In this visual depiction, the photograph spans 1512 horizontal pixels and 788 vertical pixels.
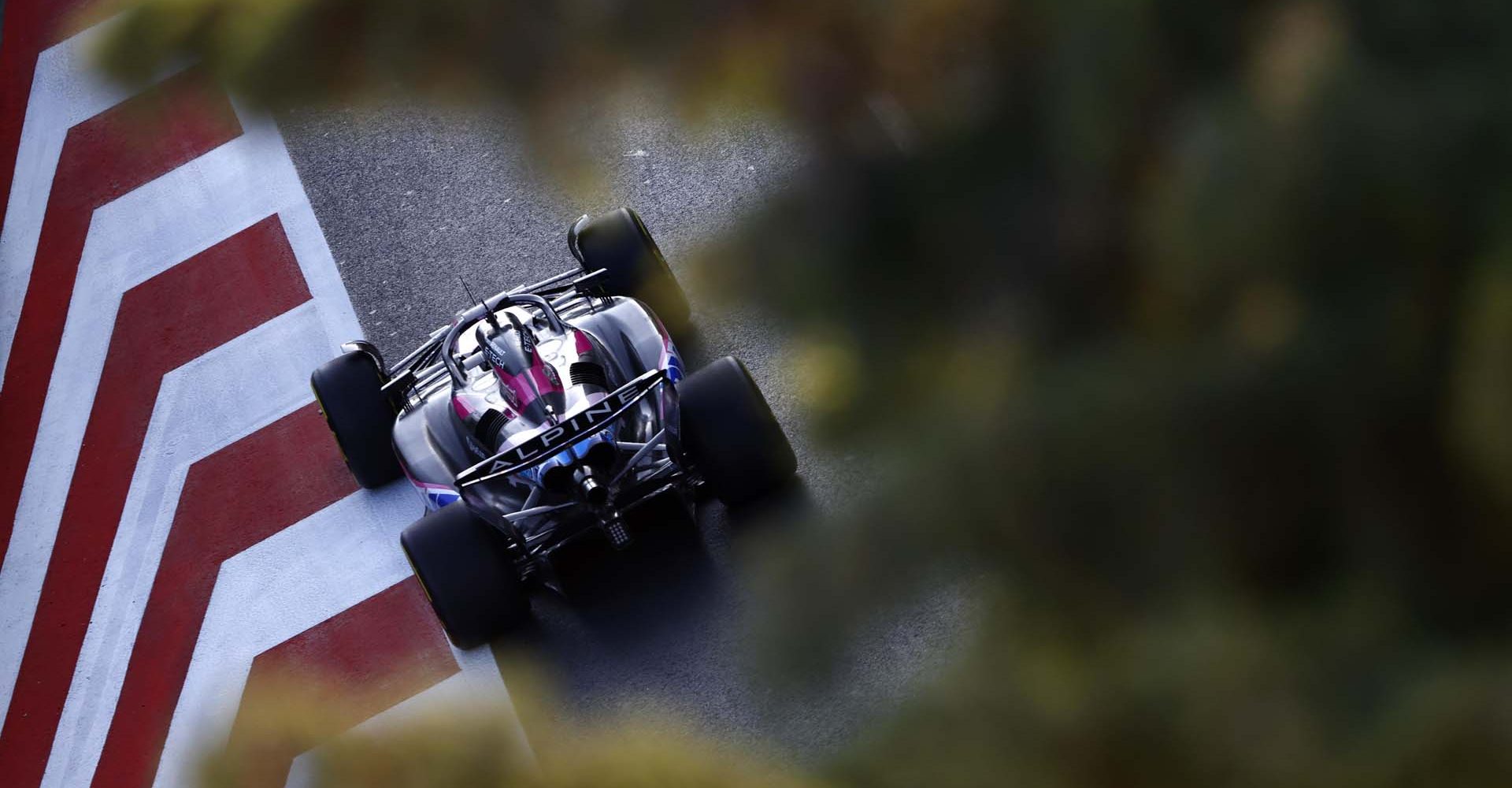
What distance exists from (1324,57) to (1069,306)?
0.25 meters

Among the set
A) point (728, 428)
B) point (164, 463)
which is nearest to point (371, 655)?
point (164, 463)

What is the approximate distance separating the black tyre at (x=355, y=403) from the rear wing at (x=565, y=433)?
124 centimetres

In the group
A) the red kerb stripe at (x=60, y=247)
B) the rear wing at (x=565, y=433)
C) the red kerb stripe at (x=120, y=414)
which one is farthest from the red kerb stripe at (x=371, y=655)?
the red kerb stripe at (x=60, y=247)

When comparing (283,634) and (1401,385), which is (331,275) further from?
(1401,385)

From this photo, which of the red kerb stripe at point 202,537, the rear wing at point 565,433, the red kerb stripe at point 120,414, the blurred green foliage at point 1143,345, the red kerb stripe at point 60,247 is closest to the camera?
the blurred green foliage at point 1143,345

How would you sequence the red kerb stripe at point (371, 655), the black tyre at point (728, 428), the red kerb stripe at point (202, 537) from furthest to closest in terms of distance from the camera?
1. the red kerb stripe at point (202, 537)
2. the red kerb stripe at point (371, 655)
3. the black tyre at point (728, 428)

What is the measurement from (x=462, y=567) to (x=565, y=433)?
2.40 ft

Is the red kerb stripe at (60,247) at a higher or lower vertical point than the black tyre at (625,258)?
higher

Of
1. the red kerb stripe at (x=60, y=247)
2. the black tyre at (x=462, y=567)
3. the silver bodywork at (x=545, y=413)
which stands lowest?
the black tyre at (x=462, y=567)

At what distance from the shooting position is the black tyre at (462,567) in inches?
226

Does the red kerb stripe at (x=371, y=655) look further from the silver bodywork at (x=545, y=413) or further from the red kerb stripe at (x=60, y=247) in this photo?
the red kerb stripe at (x=60, y=247)

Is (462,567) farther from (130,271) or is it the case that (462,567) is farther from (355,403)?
(130,271)

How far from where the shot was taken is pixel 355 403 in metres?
6.55

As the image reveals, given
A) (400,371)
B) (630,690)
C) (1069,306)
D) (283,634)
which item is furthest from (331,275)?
(1069,306)
